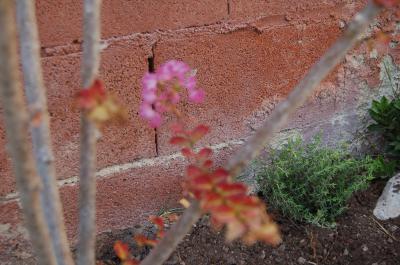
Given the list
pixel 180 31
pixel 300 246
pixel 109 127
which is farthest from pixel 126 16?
pixel 300 246

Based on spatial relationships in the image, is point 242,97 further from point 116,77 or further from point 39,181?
point 39,181

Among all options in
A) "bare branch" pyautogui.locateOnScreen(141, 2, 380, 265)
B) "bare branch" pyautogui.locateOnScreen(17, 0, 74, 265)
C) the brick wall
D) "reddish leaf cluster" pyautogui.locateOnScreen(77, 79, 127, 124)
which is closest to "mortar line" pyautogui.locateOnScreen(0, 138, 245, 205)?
the brick wall

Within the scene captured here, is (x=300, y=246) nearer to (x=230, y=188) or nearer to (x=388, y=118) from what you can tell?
(x=388, y=118)

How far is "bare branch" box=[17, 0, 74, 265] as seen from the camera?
110 centimetres

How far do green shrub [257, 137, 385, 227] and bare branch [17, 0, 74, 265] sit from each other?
3.19ft

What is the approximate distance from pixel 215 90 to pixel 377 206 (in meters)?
0.76

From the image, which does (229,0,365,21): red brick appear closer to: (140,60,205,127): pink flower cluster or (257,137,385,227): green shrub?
(257,137,385,227): green shrub

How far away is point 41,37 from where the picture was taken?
1705 mm

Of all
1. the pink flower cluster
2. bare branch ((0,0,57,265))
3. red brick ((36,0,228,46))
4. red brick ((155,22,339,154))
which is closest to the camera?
bare branch ((0,0,57,265))

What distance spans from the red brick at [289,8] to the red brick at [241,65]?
5cm

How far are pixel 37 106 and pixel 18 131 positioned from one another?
105 millimetres

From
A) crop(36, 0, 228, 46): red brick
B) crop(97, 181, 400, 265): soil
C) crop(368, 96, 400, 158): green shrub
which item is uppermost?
crop(36, 0, 228, 46): red brick

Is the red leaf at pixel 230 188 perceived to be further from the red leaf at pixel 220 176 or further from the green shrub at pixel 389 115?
the green shrub at pixel 389 115

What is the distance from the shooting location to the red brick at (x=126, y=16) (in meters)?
1.70
